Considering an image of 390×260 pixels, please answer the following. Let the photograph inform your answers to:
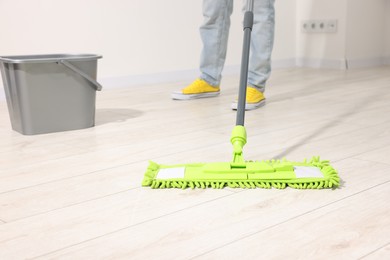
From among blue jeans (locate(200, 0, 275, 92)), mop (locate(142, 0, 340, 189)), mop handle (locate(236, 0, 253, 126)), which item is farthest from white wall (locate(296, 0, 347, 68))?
mop (locate(142, 0, 340, 189))

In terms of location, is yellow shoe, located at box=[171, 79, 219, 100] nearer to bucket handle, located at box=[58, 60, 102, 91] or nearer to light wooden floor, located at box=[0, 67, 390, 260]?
light wooden floor, located at box=[0, 67, 390, 260]

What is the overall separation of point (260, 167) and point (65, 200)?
0.39m

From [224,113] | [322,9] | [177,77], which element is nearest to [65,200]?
[224,113]

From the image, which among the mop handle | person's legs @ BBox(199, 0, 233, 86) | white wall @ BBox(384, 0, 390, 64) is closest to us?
the mop handle

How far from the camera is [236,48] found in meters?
3.30

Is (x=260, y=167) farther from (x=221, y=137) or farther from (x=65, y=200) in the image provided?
(x=221, y=137)

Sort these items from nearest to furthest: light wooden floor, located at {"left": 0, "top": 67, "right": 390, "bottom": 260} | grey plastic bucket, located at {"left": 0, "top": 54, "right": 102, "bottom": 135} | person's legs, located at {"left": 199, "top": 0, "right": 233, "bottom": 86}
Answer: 1. light wooden floor, located at {"left": 0, "top": 67, "right": 390, "bottom": 260}
2. grey plastic bucket, located at {"left": 0, "top": 54, "right": 102, "bottom": 135}
3. person's legs, located at {"left": 199, "top": 0, "right": 233, "bottom": 86}

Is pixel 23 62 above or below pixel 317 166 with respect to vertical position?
above

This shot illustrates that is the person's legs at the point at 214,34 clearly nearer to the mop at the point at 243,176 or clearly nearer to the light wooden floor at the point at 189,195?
the light wooden floor at the point at 189,195

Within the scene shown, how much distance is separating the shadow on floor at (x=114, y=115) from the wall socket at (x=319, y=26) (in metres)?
1.83

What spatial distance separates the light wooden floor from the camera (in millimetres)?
832

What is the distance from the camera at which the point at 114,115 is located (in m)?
2.00

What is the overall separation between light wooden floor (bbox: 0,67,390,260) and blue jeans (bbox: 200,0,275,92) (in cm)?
20

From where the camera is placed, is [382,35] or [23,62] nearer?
[23,62]
